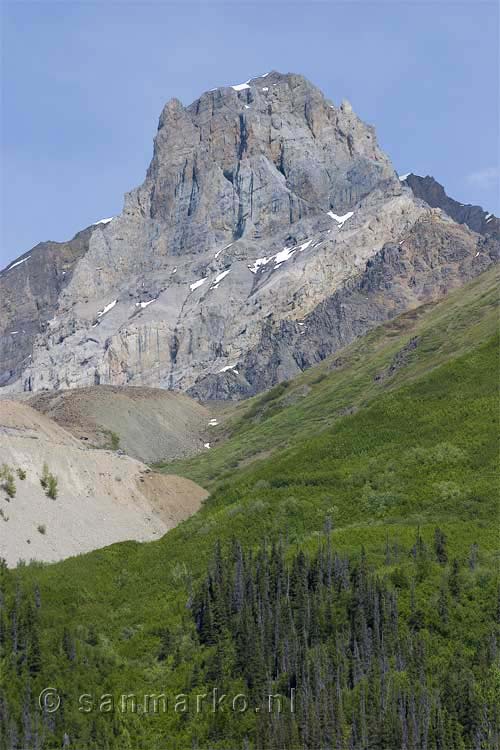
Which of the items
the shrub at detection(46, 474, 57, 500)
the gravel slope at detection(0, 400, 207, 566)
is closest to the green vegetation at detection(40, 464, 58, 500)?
the shrub at detection(46, 474, 57, 500)

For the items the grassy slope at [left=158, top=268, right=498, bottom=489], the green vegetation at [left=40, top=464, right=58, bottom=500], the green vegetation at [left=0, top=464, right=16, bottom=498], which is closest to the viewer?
the green vegetation at [left=0, top=464, right=16, bottom=498]

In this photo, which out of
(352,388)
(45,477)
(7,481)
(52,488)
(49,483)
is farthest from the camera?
(352,388)

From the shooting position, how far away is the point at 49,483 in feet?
333

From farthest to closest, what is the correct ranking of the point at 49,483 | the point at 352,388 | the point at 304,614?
the point at 352,388 → the point at 49,483 → the point at 304,614

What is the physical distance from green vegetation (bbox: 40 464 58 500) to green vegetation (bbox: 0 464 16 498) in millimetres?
3766

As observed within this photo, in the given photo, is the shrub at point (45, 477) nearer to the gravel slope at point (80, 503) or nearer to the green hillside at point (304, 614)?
the gravel slope at point (80, 503)

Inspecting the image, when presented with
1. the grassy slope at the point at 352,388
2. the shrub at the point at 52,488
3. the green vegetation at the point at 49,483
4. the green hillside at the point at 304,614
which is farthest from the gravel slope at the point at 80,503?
the grassy slope at the point at 352,388

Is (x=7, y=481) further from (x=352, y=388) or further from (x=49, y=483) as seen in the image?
(x=352, y=388)

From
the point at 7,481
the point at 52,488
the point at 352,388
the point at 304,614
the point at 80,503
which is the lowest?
the point at 304,614

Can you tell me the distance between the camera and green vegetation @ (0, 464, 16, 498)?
95438mm

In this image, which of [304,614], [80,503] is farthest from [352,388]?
[304,614]

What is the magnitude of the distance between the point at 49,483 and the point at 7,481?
583cm

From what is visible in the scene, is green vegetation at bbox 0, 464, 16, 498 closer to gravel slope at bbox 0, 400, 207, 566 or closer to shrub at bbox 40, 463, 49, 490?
gravel slope at bbox 0, 400, 207, 566

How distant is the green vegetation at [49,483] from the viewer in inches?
3969
